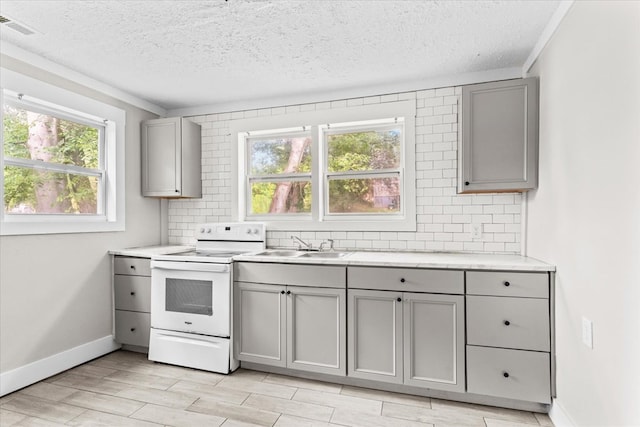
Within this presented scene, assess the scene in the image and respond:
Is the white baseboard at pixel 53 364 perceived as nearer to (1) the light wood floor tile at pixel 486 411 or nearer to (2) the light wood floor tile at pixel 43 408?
(2) the light wood floor tile at pixel 43 408

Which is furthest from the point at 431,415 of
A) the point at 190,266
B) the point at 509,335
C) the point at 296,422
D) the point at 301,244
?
the point at 190,266

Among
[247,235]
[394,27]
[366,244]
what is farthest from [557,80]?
[247,235]

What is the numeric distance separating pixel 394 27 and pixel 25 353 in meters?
3.52

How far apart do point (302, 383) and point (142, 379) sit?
1262 mm

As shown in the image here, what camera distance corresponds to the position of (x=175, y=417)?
2217mm

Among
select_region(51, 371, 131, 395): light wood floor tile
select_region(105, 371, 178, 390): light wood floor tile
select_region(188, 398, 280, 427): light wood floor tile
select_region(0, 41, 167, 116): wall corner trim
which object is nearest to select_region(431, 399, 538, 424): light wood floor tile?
select_region(188, 398, 280, 427): light wood floor tile

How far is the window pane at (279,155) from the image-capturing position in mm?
3602

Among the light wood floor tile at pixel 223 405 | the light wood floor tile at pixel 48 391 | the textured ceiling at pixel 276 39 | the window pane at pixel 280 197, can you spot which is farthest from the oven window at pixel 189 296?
the textured ceiling at pixel 276 39

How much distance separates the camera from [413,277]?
247 centimetres

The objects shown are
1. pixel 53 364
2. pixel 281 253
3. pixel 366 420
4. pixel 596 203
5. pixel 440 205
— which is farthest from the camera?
pixel 281 253

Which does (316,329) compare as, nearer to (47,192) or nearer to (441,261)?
(441,261)

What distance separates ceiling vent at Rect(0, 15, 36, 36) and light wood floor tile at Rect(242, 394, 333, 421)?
113 inches

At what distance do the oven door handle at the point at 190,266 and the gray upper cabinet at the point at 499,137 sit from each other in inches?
79.4

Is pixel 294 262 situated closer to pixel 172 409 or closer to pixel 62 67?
pixel 172 409
